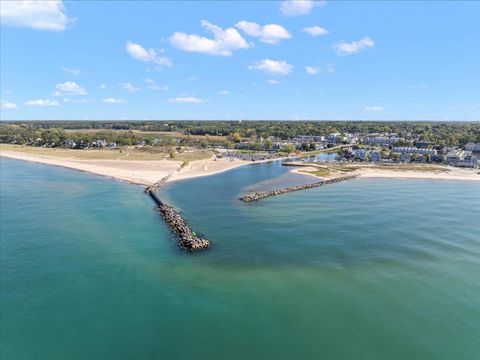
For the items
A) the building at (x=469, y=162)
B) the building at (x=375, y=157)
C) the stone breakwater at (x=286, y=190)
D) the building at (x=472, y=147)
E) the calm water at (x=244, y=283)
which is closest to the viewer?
the calm water at (x=244, y=283)

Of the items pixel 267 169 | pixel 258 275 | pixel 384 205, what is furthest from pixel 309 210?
pixel 267 169

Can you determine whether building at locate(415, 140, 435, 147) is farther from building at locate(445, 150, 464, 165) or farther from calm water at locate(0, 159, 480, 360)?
calm water at locate(0, 159, 480, 360)

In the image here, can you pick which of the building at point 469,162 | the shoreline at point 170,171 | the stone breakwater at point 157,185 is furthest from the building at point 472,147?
the stone breakwater at point 157,185

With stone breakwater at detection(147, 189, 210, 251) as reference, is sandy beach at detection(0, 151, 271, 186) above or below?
above

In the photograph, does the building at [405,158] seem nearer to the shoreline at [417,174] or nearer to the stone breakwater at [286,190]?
the shoreline at [417,174]

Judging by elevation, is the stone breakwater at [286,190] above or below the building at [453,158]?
below

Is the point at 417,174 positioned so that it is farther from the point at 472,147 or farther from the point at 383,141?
the point at 383,141

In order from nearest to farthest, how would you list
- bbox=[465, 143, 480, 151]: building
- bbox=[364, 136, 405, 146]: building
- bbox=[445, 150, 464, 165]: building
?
bbox=[445, 150, 464, 165]: building < bbox=[465, 143, 480, 151]: building < bbox=[364, 136, 405, 146]: building

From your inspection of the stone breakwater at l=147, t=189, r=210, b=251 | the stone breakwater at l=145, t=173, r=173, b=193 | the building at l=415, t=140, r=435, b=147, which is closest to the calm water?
the stone breakwater at l=147, t=189, r=210, b=251
